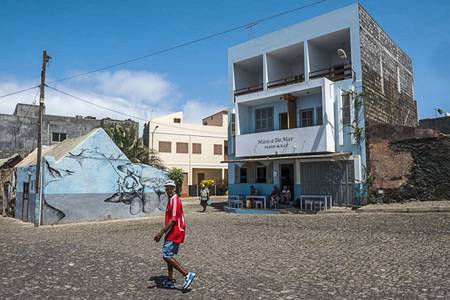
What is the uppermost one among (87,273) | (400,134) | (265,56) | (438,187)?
(265,56)

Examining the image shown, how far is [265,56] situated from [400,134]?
9.73m

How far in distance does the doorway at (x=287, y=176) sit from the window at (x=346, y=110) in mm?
4264

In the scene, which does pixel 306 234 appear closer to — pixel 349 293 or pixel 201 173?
pixel 349 293

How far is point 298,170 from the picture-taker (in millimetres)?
21953

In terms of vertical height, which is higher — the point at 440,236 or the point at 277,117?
the point at 277,117

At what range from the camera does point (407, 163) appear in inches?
732

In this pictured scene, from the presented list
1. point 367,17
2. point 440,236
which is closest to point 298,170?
point 367,17

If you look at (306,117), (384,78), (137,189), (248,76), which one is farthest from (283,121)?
(137,189)

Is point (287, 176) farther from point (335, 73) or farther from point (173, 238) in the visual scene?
point (173, 238)

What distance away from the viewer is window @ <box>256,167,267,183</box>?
945 inches

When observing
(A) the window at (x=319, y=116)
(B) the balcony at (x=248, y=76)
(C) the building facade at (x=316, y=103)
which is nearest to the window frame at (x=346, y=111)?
(C) the building facade at (x=316, y=103)

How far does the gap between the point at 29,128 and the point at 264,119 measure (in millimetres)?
22496

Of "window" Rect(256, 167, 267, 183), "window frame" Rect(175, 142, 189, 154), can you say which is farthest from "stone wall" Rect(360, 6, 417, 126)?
"window frame" Rect(175, 142, 189, 154)

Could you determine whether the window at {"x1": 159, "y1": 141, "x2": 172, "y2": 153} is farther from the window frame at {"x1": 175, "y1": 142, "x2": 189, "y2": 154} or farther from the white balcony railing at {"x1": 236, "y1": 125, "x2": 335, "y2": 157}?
the white balcony railing at {"x1": 236, "y1": 125, "x2": 335, "y2": 157}
